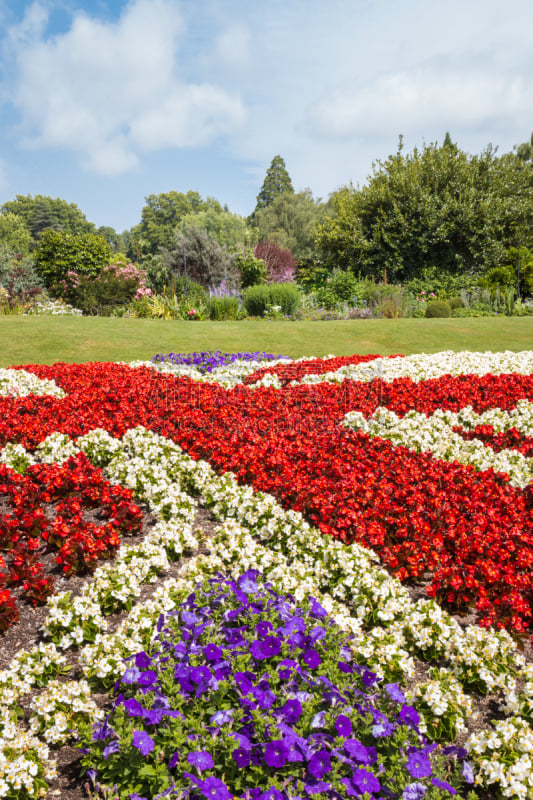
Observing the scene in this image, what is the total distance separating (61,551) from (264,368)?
6.25 m

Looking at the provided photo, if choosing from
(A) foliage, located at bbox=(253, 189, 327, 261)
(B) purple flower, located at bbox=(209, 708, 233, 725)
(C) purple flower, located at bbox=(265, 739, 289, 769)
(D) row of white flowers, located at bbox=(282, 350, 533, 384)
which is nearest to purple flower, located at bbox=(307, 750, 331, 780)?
(C) purple flower, located at bbox=(265, 739, 289, 769)

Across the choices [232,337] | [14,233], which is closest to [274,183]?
[14,233]

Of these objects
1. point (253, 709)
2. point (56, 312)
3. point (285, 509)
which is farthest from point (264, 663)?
point (56, 312)

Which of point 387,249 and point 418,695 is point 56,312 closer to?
point 387,249

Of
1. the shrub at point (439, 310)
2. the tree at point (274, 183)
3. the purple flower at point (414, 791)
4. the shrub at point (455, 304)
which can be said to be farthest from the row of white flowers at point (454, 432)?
the tree at point (274, 183)

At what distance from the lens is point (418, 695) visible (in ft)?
8.18

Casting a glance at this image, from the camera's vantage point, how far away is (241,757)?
1.86 metres

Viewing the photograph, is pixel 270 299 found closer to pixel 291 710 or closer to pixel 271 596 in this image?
pixel 271 596

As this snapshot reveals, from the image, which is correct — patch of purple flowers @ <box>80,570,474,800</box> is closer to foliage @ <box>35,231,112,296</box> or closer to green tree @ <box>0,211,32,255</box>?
foliage @ <box>35,231,112,296</box>

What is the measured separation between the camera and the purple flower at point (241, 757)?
184 centimetres

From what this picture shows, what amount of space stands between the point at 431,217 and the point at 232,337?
17.4m

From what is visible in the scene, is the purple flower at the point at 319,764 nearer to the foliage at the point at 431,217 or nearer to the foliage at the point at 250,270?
the foliage at the point at 250,270

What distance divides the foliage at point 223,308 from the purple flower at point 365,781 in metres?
15.7

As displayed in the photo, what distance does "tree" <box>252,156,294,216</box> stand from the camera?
7731 centimetres
